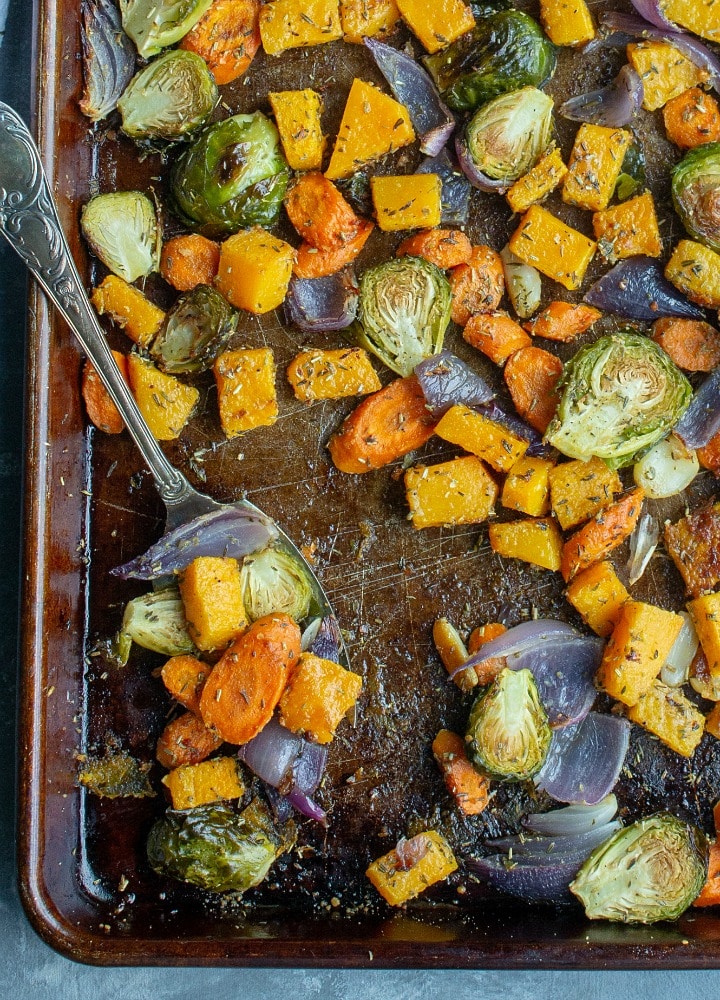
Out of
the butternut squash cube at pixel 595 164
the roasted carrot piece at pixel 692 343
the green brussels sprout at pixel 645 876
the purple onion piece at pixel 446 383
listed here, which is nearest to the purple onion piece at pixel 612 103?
the butternut squash cube at pixel 595 164

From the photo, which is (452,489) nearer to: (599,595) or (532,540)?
(532,540)

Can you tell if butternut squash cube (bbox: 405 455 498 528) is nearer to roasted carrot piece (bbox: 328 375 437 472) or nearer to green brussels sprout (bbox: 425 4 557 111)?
roasted carrot piece (bbox: 328 375 437 472)

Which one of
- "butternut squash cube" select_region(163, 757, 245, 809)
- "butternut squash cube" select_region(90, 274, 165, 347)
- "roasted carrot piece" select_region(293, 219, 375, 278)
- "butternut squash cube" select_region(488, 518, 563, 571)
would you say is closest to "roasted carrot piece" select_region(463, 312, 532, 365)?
"roasted carrot piece" select_region(293, 219, 375, 278)

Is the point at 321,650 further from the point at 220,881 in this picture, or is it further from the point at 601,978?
the point at 601,978

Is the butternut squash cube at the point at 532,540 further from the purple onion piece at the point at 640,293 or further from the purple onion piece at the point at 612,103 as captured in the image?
the purple onion piece at the point at 612,103

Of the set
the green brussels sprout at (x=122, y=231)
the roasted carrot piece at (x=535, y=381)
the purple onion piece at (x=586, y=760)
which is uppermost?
the green brussels sprout at (x=122, y=231)

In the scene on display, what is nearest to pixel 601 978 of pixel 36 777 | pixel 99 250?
pixel 36 777
